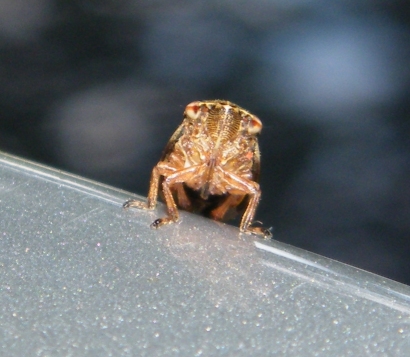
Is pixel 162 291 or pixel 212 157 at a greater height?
pixel 162 291

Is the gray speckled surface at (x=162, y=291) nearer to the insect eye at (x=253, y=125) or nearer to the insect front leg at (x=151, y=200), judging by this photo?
the insect front leg at (x=151, y=200)

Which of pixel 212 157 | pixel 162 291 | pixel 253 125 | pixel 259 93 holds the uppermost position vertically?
pixel 162 291

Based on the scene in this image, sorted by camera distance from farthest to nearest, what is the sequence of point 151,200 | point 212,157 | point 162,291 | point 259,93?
1. point 259,93
2. point 212,157
3. point 151,200
4. point 162,291

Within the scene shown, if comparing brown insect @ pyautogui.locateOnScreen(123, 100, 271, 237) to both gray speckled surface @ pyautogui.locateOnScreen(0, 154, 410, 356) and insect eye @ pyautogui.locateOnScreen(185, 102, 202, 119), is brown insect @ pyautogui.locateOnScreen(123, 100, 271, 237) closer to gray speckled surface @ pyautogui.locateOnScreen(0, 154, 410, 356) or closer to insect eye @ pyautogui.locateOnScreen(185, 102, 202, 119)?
insect eye @ pyautogui.locateOnScreen(185, 102, 202, 119)

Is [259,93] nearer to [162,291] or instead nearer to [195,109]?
[195,109]

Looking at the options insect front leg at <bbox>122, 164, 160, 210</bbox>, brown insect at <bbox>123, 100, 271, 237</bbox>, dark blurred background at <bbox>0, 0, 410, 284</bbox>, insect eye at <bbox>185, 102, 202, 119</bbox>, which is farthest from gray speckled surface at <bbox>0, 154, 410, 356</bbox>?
dark blurred background at <bbox>0, 0, 410, 284</bbox>

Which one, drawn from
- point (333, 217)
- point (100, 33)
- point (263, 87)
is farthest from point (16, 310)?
point (100, 33)

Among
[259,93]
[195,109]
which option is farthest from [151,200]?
[259,93]

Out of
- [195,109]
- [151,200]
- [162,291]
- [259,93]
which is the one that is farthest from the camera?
[259,93]
